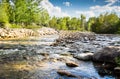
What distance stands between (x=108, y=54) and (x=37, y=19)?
78988mm

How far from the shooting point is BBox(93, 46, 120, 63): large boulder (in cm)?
1514

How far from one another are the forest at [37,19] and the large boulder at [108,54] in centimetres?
3954

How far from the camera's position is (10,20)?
66625mm

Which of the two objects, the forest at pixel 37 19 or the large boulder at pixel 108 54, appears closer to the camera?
the large boulder at pixel 108 54

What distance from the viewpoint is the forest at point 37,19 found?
63463 mm

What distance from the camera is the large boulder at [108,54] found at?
1514cm

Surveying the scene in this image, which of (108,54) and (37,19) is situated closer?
(108,54)

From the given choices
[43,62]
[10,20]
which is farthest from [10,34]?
[43,62]

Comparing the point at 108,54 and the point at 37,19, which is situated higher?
the point at 37,19

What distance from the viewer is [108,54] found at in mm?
15508

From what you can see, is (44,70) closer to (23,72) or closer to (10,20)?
(23,72)

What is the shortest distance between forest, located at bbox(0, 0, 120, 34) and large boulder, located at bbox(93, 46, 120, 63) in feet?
130

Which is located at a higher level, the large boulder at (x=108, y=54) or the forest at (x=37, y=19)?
the forest at (x=37, y=19)

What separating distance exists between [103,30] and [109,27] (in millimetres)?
3566
